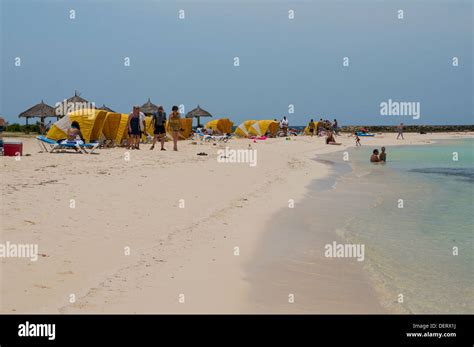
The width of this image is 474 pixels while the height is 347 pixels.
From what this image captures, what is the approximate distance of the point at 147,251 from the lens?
611cm

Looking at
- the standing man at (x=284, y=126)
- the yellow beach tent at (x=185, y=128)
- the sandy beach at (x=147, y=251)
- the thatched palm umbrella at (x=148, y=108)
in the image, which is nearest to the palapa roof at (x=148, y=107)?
the thatched palm umbrella at (x=148, y=108)

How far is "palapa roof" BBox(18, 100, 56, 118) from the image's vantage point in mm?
33156

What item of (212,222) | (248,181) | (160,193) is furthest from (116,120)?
(212,222)

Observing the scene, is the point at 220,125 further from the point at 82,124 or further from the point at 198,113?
the point at 82,124

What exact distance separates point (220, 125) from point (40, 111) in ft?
38.6

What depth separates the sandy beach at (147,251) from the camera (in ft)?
15.4

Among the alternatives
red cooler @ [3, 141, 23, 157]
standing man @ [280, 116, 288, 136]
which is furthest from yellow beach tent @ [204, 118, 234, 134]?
red cooler @ [3, 141, 23, 157]

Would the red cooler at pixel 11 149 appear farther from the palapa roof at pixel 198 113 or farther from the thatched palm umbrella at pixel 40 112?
the palapa roof at pixel 198 113

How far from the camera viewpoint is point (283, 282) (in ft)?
18.4

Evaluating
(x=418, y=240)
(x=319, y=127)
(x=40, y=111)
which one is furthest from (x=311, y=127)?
(x=418, y=240)

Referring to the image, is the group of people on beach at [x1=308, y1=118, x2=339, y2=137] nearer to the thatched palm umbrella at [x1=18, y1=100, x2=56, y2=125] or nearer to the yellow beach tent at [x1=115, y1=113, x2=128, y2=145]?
the thatched palm umbrella at [x1=18, y1=100, x2=56, y2=125]

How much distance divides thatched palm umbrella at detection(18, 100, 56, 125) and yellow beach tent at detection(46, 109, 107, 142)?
1426cm

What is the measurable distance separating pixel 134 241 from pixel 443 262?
382 centimetres

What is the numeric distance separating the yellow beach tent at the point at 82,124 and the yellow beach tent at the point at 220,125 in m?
17.2
